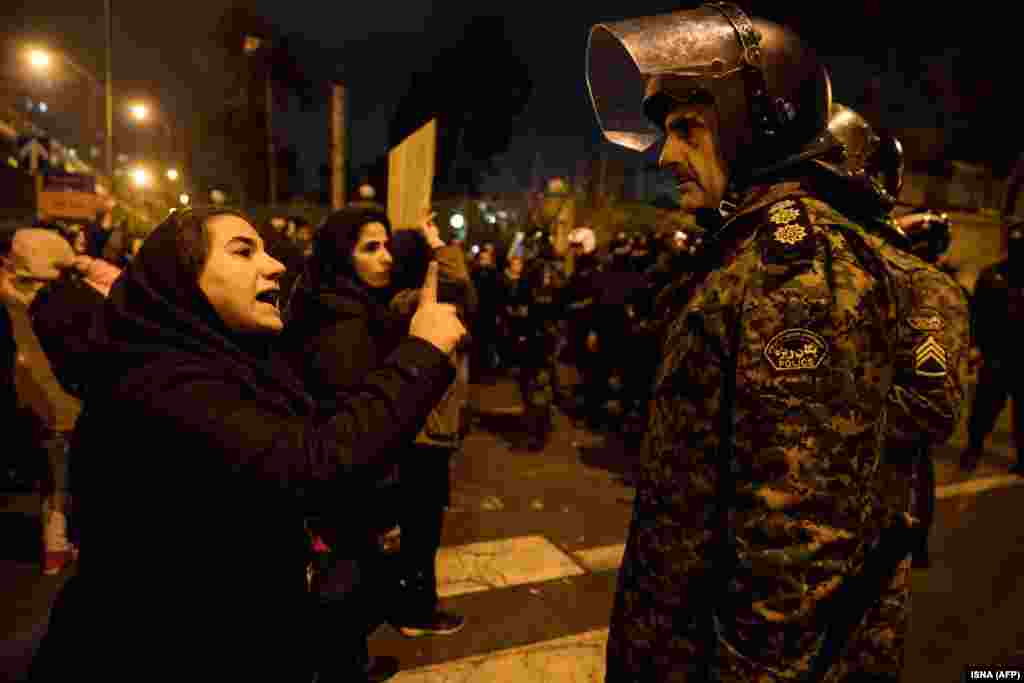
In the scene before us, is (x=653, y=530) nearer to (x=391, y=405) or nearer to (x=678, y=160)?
(x=391, y=405)

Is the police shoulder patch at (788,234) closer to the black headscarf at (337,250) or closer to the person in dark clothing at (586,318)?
the black headscarf at (337,250)

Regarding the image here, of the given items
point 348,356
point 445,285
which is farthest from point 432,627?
point 445,285

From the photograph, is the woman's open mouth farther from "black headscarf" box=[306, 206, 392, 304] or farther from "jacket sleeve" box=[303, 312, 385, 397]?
"black headscarf" box=[306, 206, 392, 304]

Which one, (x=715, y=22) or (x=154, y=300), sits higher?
(x=715, y=22)

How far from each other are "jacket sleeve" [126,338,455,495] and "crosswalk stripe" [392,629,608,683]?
2217 mm

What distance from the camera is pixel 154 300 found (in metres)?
1.54

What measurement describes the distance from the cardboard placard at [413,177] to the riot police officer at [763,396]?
1.83 meters

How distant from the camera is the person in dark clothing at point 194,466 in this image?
56.4 inches

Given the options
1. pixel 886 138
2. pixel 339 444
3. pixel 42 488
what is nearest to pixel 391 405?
pixel 339 444

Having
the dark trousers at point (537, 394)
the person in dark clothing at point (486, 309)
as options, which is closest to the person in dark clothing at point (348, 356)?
the dark trousers at point (537, 394)

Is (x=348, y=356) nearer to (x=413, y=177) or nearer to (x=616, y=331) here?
(x=413, y=177)

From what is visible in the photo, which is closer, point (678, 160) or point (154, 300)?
point (154, 300)

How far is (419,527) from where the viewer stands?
138 inches

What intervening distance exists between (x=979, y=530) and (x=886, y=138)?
11.7ft
